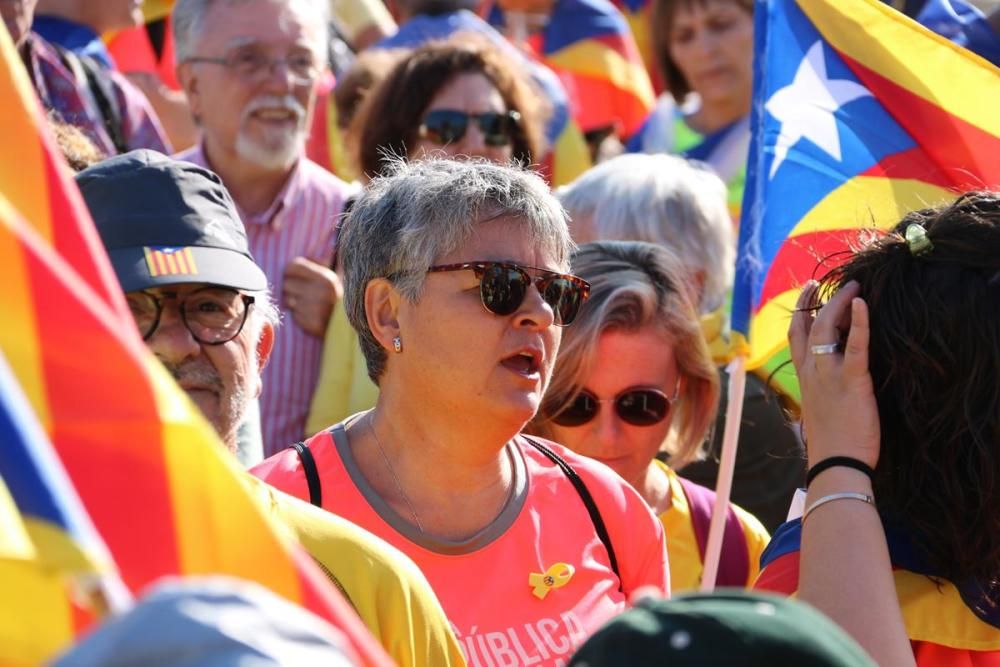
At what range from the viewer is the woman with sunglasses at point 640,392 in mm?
3535

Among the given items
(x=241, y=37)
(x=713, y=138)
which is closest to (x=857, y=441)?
(x=241, y=37)

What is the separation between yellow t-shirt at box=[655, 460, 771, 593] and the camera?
3.53m

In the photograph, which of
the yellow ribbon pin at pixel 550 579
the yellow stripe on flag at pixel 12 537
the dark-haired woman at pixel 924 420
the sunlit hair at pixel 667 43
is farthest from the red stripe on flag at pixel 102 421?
the sunlit hair at pixel 667 43

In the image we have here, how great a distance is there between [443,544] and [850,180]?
5.17 feet

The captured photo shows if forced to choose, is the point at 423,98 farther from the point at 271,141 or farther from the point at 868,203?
the point at 868,203

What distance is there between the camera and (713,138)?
5.82 metres

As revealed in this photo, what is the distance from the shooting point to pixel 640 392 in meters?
3.56

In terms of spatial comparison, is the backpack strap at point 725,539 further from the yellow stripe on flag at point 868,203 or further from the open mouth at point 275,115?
the open mouth at point 275,115

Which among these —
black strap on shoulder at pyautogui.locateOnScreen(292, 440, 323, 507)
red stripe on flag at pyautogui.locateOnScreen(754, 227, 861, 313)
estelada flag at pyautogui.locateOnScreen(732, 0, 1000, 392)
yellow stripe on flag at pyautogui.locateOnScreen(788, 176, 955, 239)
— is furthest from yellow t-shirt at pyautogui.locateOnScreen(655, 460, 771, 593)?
black strap on shoulder at pyautogui.locateOnScreen(292, 440, 323, 507)

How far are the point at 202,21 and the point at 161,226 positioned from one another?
6.26 ft

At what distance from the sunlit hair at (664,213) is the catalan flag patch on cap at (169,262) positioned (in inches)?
62.8

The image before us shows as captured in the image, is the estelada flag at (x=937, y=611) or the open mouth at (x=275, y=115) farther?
the open mouth at (x=275, y=115)

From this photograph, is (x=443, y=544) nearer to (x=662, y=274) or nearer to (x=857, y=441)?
(x=857, y=441)

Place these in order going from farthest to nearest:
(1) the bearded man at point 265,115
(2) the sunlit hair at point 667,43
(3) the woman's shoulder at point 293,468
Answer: (2) the sunlit hair at point 667,43
(1) the bearded man at point 265,115
(3) the woman's shoulder at point 293,468
